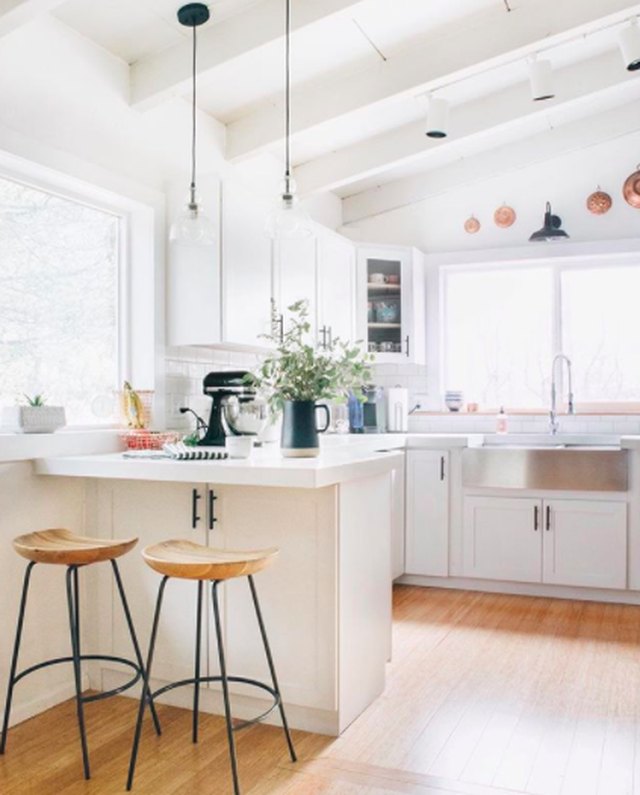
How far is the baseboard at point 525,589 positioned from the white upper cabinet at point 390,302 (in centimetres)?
147

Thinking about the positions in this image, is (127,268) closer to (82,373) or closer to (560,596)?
(82,373)

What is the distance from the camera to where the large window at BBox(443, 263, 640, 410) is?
504 cm

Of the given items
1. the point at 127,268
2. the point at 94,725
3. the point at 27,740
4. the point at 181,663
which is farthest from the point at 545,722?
the point at 127,268

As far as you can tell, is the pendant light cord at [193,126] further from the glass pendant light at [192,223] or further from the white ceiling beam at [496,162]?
the white ceiling beam at [496,162]

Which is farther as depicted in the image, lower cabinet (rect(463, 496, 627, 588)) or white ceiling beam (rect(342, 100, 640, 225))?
white ceiling beam (rect(342, 100, 640, 225))

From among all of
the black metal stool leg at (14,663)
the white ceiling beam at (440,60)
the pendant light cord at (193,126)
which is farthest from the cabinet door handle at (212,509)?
the white ceiling beam at (440,60)

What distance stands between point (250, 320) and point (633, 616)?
250 cm

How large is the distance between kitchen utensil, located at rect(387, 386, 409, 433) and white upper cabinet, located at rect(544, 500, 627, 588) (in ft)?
4.14

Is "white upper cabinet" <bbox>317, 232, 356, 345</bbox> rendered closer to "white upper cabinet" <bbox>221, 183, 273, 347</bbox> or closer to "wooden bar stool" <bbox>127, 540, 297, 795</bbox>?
"white upper cabinet" <bbox>221, 183, 273, 347</bbox>

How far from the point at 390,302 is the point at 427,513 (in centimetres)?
152

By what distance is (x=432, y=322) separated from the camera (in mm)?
5449

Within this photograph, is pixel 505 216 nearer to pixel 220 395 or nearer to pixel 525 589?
pixel 525 589

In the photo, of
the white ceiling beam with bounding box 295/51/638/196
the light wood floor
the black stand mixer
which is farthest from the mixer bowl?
the white ceiling beam with bounding box 295/51/638/196

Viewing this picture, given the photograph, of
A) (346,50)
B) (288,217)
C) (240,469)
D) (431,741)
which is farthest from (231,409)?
(346,50)
